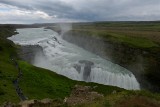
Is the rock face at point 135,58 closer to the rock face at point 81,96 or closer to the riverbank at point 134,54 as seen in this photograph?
the riverbank at point 134,54

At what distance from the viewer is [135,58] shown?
87625mm

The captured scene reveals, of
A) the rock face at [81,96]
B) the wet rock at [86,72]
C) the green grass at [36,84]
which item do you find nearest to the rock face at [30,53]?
the wet rock at [86,72]

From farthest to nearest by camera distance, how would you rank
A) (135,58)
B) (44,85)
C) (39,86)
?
1. (135,58)
2. (44,85)
3. (39,86)

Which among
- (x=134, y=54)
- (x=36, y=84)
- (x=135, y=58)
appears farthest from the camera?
(x=134, y=54)

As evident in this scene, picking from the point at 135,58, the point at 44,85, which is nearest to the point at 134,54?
the point at 135,58

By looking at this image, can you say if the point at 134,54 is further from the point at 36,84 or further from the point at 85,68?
the point at 36,84

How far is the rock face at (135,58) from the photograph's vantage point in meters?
77.4

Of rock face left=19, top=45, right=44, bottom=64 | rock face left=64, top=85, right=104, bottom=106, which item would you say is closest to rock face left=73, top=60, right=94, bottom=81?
rock face left=19, top=45, right=44, bottom=64

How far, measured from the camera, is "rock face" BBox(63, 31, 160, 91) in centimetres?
7744

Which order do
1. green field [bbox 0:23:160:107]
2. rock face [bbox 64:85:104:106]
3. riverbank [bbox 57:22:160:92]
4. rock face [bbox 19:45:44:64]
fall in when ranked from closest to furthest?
rock face [bbox 64:85:104:106] → green field [bbox 0:23:160:107] → riverbank [bbox 57:22:160:92] → rock face [bbox 19:45:44:64]

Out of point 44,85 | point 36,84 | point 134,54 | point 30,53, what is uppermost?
point 134,54

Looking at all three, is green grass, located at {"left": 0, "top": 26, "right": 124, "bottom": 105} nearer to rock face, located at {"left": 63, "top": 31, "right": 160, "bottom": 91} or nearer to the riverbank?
rock face, located at {"left": 63, "top": 31, "right": 160, "bottom": 91}

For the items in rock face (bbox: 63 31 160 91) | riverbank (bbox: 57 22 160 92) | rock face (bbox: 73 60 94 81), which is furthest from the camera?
riverbank (bbox: 57 22 160 92)

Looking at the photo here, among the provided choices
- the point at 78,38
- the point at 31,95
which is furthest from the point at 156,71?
the point at 78,38
